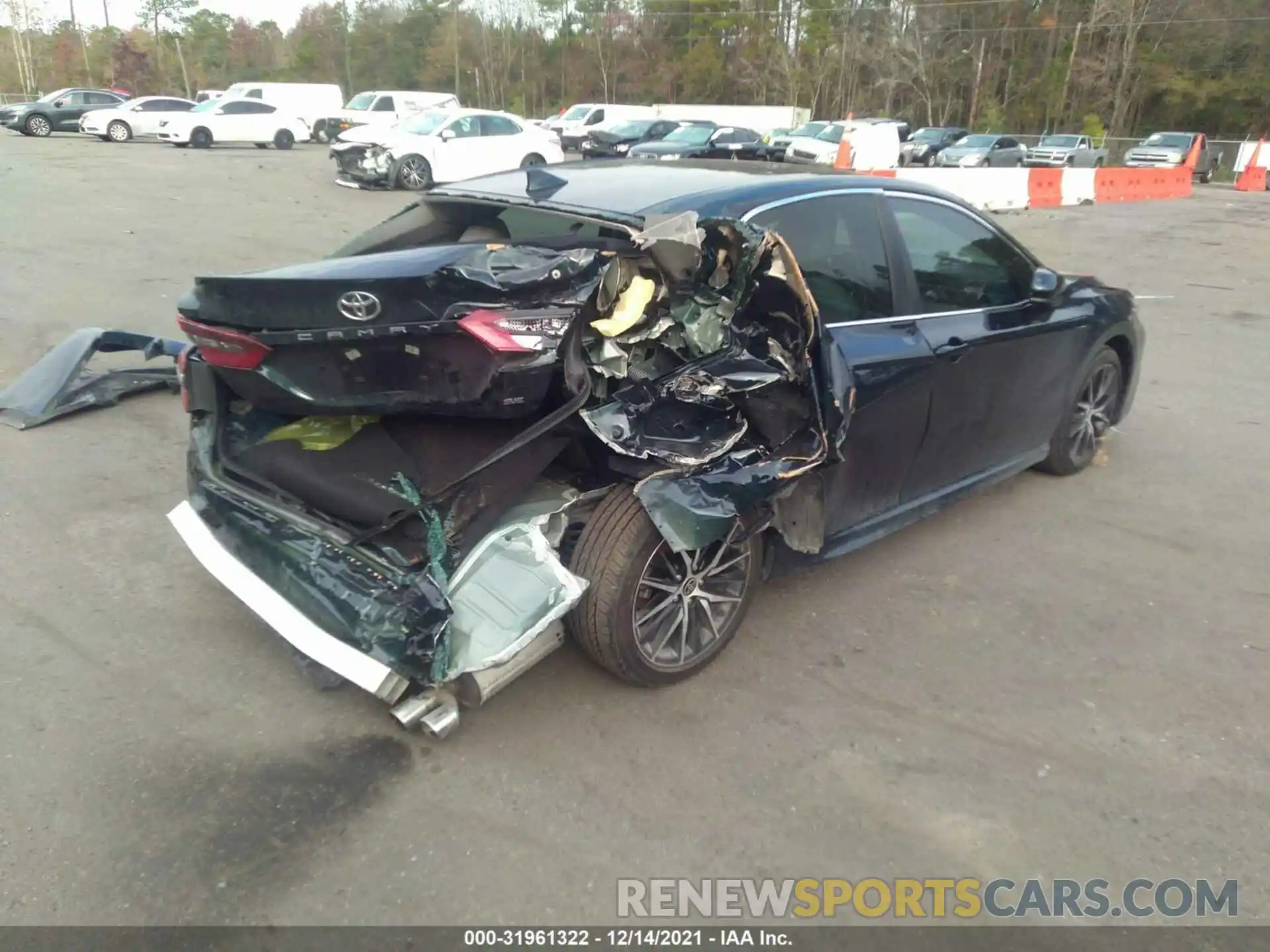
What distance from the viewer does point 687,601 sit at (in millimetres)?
3365

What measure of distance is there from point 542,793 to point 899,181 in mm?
3110

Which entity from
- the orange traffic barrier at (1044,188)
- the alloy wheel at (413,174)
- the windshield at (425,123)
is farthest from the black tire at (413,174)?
the orange traffic barrier at (1044,188)

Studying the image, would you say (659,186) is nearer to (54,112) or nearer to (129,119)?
(129,119)

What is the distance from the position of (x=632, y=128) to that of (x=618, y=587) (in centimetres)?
3089

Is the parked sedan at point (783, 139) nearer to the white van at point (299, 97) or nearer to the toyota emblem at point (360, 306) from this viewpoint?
→ the white van at point (299, 97)

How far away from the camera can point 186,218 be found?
559 inches

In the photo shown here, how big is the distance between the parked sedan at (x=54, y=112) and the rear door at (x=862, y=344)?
35684 mm

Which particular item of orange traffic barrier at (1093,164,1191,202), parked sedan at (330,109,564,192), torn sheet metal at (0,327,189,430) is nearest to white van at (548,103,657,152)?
parked sedan at (330,109,564,192)

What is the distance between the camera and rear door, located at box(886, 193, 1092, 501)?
4.09 meters

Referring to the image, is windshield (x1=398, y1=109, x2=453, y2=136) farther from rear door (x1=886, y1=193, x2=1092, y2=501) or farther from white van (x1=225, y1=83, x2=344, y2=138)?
white van (x1=225, y1=83, x2=344, y2=138)

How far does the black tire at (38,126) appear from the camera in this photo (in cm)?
3109

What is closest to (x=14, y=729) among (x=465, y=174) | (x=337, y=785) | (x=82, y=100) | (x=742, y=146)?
(x=337, y=785)

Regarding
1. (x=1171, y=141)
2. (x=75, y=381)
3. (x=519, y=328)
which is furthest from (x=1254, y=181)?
(x=519, y=328)

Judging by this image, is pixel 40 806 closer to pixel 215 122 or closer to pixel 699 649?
pixel 699 649
